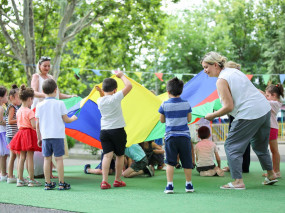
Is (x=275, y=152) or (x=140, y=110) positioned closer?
(x=275, y=152)

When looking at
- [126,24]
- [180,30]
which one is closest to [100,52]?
[126,24]

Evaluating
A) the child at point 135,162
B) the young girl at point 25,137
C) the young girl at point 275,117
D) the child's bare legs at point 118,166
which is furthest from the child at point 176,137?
the young girl at point 25,137

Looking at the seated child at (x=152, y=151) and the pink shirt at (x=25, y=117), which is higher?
the pink shirt at (x=25, y=117)

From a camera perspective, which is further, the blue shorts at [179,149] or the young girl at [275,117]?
the young girl at [275,117]

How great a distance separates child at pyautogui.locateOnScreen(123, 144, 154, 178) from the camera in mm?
7062

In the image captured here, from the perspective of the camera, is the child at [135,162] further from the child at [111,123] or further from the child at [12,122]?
the child at [12,122]

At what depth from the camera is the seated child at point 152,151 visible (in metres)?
7.82

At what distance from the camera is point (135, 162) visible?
709 centimetres

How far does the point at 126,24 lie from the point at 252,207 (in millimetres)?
13105

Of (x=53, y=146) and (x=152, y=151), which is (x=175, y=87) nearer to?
(x=53, y=146)

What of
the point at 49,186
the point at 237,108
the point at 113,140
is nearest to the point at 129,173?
the point at 113,140

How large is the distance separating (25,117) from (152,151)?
252 cm

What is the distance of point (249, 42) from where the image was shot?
123ft

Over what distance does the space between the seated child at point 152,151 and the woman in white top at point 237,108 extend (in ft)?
8.11
